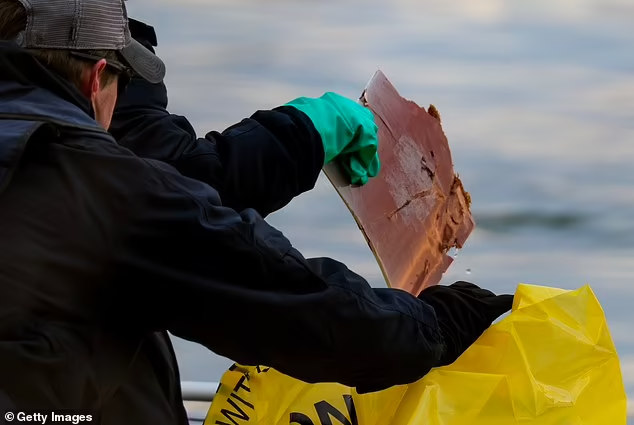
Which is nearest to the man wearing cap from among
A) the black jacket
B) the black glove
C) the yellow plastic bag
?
the black jacket

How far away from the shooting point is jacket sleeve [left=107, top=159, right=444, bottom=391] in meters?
1.30

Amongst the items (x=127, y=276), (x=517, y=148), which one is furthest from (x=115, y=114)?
(x=517, y=148)

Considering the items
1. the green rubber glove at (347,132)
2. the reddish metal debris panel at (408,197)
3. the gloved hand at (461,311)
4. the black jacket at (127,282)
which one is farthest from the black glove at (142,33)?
the gloved hand at (461,311)

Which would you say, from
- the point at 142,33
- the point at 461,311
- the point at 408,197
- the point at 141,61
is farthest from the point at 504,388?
the point at 142,33

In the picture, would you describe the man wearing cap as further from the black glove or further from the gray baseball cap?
the black glove

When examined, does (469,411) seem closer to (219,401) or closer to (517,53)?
(219,401)

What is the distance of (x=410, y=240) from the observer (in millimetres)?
1889

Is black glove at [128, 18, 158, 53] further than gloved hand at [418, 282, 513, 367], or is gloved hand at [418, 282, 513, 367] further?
black glove at [128, 18, 158, 53]

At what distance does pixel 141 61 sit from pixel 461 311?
0.59 m

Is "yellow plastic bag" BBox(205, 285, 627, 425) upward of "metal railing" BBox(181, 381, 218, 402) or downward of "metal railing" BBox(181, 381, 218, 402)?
upward

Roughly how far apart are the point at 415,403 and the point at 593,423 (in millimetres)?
279

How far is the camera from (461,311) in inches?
63.9

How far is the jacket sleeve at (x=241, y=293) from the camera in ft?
4.28

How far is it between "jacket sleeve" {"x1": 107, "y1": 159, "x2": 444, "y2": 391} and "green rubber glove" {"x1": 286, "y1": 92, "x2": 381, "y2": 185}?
437 mm
